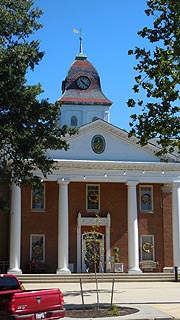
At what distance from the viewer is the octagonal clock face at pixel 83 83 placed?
6272 cm

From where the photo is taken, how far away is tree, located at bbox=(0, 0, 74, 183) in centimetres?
2283

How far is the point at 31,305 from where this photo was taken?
13688mm

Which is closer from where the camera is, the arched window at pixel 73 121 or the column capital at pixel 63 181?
the column capital at pixel 63 181

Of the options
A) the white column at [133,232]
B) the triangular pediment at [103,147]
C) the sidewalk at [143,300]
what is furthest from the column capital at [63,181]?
the sidewalk at [143,300]

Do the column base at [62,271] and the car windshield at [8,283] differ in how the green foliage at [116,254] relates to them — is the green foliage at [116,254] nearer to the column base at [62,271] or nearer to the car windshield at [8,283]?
the column base at [62,271]

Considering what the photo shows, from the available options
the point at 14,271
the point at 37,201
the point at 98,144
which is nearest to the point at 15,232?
the point at 14,271

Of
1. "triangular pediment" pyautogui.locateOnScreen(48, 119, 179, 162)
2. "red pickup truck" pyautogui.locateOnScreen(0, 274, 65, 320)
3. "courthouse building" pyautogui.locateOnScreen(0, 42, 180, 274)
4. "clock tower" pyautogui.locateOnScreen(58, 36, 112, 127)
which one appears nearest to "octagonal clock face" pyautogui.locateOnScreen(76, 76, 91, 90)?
"clock tower" pyautogui.locateOnScreen(58, 36, 112, 127)

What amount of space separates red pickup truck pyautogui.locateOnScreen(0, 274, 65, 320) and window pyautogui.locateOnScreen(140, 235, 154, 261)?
1022 inches

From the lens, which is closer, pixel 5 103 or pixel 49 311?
pixel 49 311

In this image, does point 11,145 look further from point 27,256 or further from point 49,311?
point 27,256

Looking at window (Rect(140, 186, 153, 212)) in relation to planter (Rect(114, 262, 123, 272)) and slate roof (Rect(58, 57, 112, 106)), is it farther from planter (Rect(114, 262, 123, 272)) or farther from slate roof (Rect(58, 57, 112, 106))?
slate roof (Rect(58, 57, 112, 106))

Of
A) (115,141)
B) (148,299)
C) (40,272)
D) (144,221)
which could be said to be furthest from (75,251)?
(148,299)

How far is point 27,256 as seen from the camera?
3816 cm

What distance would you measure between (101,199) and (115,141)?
446 cm
